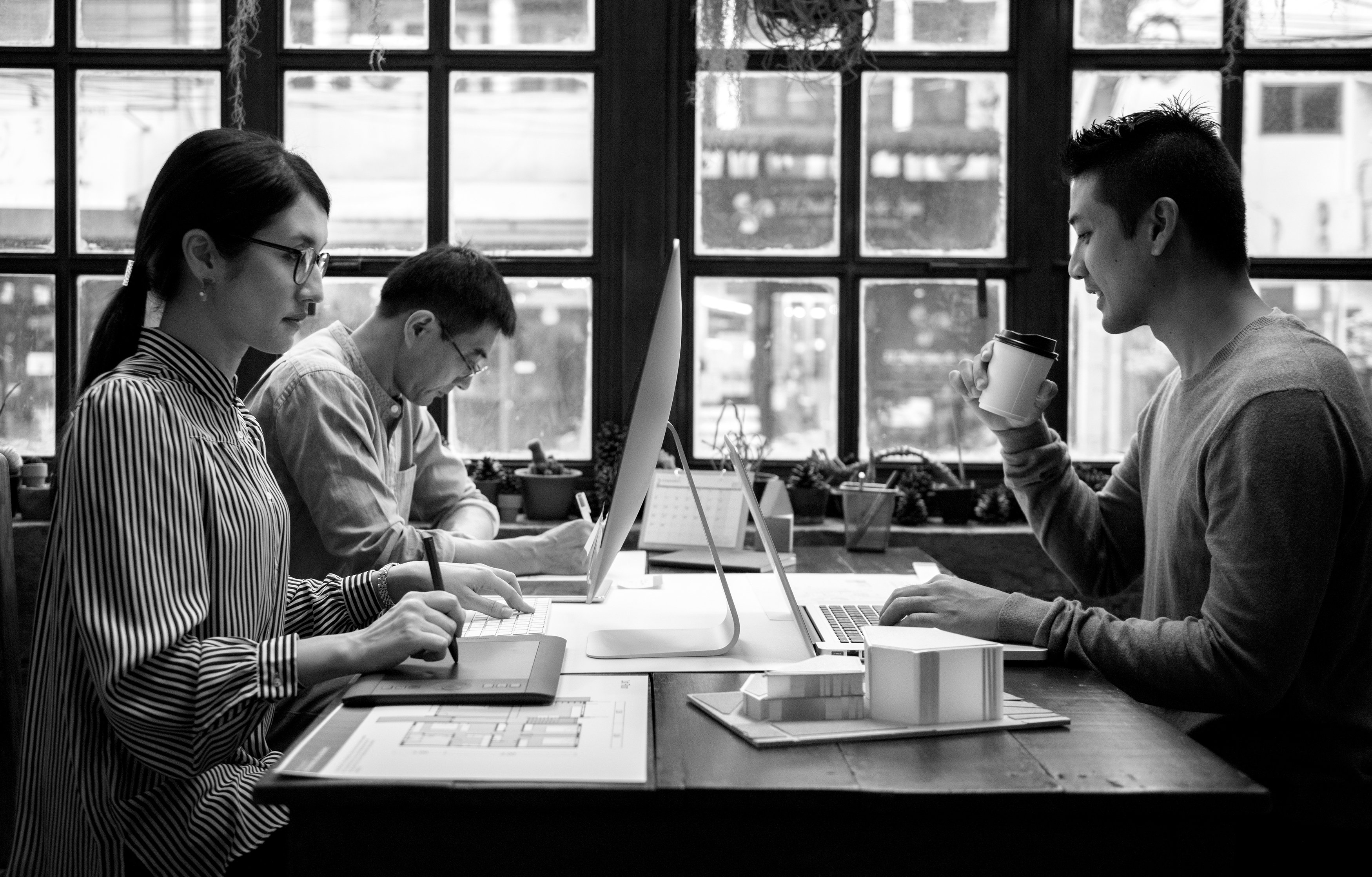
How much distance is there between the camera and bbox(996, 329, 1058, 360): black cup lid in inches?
73.2

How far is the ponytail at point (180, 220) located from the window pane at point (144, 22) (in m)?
1.98

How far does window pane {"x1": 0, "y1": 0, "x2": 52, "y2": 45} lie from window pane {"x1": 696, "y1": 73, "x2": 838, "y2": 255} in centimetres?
180

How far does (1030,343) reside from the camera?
188 centimetres

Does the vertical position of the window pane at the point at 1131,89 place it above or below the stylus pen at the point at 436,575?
above

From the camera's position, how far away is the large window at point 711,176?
10.3 feet

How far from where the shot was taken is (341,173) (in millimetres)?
3205

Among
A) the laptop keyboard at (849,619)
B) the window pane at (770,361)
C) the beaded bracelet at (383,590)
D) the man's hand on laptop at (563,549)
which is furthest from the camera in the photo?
the window pane at (770,361)

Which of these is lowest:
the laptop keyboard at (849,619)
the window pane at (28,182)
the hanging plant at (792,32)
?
the laptop keyboard at (849,619)

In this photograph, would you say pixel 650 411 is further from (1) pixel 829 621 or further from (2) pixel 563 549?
(2) pixel 563 549

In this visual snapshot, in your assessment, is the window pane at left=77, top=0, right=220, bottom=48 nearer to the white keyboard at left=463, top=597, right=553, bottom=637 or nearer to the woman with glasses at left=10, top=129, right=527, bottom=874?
the woman with glasses at left=10, top=129, right=527, bottom=874

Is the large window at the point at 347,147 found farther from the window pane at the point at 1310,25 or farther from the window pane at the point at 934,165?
the window pane at the point at 1310,25

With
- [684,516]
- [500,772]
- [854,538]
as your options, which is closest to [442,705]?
[500,772]

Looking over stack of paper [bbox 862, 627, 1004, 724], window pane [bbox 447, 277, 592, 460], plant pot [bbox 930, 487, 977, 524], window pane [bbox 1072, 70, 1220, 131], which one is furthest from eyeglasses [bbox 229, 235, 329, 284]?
window pane [bbox 1072, 70, 1220, 131]

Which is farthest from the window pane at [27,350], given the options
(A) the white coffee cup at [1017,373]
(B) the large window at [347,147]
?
(A) the white coffee cup at [1017,373]
